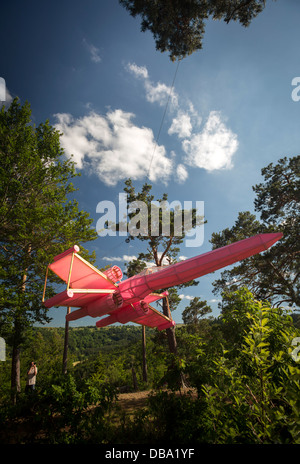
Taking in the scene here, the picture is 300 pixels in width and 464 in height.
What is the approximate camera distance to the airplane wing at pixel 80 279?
16.4 feet

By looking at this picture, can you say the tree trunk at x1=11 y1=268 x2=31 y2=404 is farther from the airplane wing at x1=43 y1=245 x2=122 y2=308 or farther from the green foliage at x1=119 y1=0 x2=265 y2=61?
the green foliage at x1=119 y1=0 x2=265 y2=61

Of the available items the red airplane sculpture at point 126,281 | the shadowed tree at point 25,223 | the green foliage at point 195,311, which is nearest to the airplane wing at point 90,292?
the red airplane sculpture at point 126,281

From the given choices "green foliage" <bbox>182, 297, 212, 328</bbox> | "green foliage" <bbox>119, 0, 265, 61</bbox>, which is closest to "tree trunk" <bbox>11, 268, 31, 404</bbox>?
"green foliage" <bbox>119, 0, 265, 61</bbox>

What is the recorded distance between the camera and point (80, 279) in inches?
215

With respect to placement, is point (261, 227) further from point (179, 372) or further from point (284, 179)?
point (179, 372)

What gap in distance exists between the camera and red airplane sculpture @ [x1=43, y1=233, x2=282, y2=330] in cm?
427

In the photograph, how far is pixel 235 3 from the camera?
717 centimetres

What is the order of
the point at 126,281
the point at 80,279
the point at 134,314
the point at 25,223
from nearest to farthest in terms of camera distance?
1. the point at 80,279
2. the point at 126,281
3. the point at 134,314
4. the point at 25,223

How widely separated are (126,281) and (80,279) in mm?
1191

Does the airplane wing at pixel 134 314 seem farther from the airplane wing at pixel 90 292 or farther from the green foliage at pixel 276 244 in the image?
the green foliage at pixel 276 244

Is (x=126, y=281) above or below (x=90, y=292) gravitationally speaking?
above

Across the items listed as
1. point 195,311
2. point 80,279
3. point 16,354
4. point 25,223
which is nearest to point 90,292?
point 80,279

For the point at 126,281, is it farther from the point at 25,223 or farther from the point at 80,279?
the point at 25,223
